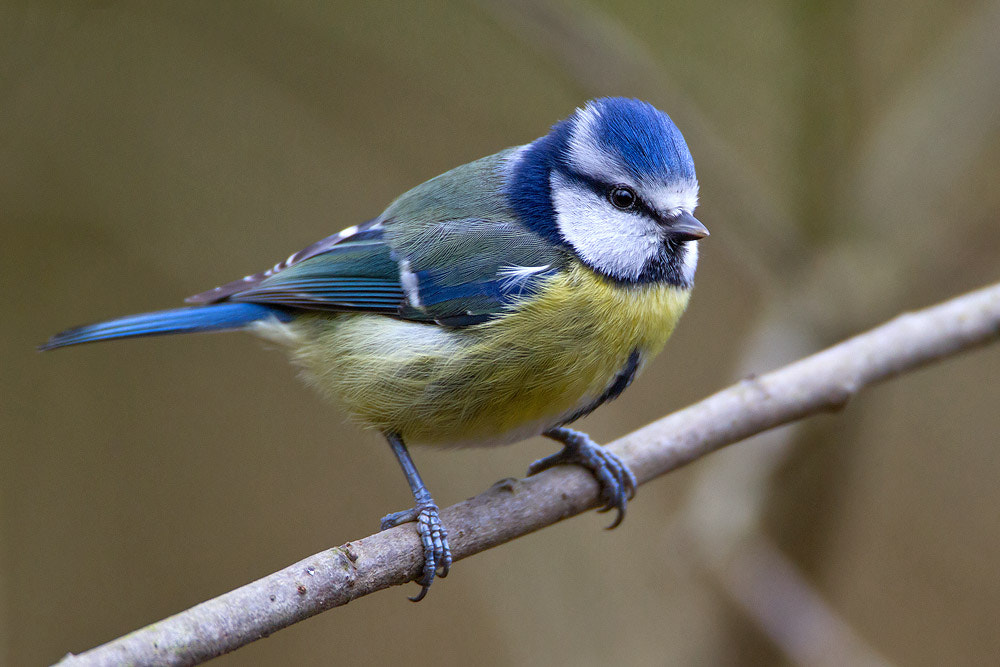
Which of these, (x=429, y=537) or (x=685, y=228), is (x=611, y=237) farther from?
(x=429, y=537)

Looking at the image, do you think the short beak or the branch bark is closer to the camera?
the branch bark

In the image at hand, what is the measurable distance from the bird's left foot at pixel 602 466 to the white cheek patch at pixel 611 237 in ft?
1.63

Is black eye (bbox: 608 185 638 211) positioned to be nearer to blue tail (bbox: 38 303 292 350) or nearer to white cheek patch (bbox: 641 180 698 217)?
white cheek patch (bbox: 641 180 698 217)

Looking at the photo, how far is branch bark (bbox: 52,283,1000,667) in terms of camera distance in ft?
4.85

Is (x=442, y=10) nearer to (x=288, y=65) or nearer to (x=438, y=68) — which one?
(x=438, y=68)

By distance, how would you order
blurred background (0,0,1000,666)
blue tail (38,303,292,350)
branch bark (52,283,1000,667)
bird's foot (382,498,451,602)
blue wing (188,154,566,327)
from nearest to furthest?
branch bark (52,283,1000,667) → bird's foot (382,498,451,602) → blue wing (188,154,566,327) → blue tail (38,303,292,350) → blurred background (0,0,1000,666)

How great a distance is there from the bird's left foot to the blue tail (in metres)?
0.85

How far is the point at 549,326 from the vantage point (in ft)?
6.95

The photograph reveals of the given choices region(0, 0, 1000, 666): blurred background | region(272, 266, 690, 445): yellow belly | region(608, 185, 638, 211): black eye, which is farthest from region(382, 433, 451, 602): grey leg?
region(0, 0, 1000, 666): blurred background

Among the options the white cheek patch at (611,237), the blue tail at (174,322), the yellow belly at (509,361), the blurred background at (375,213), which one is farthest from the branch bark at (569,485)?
the blue tail at (174,322)

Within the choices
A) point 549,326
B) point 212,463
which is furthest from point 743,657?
point 212,463

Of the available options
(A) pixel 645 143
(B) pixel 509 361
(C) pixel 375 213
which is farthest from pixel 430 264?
(C) pixel 375 213

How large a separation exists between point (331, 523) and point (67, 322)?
1.47 m

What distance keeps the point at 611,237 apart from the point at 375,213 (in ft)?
7.33
